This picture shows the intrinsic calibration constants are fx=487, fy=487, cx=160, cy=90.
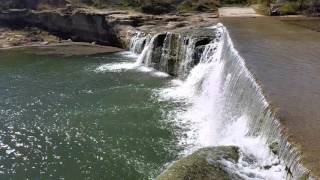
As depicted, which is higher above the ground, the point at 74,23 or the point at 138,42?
the point at 74,23

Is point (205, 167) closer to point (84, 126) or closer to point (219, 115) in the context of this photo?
point (219, 115)

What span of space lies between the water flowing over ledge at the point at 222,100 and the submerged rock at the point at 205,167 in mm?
354

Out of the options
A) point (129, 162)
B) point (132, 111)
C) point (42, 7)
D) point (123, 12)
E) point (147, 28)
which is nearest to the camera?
point (129, 162)

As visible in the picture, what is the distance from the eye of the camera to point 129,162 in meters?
17.2

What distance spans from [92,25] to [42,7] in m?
8.24

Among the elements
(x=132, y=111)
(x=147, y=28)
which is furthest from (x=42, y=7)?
(x=132, y=111)

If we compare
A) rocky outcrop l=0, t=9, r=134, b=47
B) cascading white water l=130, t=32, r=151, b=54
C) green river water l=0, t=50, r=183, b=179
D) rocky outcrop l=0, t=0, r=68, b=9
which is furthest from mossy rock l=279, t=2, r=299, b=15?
rocky outcrop l=0, t=0, r=68, b=9

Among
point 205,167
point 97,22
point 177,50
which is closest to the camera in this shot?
point 205,167

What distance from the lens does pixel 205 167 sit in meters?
12.4

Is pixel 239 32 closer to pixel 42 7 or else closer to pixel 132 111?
pixel 132 111

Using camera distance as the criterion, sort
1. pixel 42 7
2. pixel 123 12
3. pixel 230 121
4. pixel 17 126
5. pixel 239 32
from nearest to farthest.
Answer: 1. pixel 230 121
2. pixel 17 126
3. pixel 239 32
4. pixel 123 12
5. pixel 42 7

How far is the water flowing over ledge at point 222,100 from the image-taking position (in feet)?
41.5

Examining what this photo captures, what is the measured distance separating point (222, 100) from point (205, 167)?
907cm

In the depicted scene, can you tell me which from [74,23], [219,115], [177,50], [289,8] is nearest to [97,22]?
[74,23]
